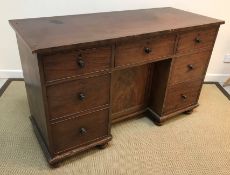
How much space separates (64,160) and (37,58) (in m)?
0.68

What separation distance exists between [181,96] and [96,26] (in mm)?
807

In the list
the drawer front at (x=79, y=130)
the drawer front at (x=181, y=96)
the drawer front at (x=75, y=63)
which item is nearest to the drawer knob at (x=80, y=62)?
the drawer front at (x=75, y=63)

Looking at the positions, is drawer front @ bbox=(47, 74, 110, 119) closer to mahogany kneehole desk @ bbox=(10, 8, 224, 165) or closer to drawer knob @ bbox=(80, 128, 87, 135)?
mahogany kneehole desk @ bbox=(10, 8, 224, 165)

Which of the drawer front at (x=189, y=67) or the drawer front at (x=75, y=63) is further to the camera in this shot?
the drawer front at (x=189, y=67)

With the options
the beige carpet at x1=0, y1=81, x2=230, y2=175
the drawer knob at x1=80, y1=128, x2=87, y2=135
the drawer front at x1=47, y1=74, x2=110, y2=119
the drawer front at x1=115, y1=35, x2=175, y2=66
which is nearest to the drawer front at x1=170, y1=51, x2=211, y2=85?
the drawer front at x1=115, y1=35, x2=175, y2=66

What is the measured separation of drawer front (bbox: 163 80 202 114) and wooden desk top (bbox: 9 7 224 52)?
438 mm

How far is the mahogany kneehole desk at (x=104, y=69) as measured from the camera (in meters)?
1.10

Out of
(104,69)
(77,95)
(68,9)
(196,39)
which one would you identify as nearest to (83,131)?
(77,95)

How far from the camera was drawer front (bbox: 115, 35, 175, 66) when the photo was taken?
1.24 m

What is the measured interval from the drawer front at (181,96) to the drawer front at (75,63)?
0.63m

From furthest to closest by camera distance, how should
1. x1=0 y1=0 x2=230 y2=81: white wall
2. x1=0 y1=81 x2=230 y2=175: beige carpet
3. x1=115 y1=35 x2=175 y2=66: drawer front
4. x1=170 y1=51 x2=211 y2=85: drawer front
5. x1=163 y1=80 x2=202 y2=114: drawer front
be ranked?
x1=0 y1=0 x2=230 y2=81: white wall → x1=163 y1=80 x2=202 y2=114: drawer front → x1=170 y1=51 x2=211 y2=85: drawer front → x1=0 y1=81 x2=230 y2=175: beige carpet → x1=115 y1=35 x2=175 y2=66: drawer front

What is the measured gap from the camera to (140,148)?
1523 millimetres

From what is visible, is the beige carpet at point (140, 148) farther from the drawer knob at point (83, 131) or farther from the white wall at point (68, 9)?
the white wall at point (68, 9)

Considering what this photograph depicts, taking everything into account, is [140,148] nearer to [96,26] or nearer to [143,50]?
[143,50]
